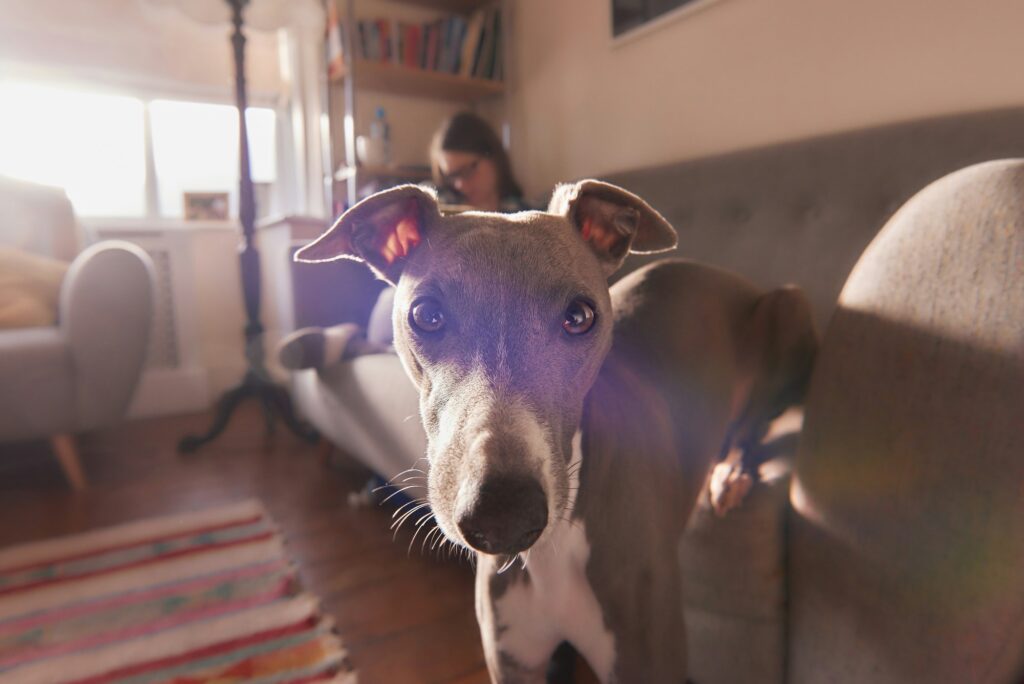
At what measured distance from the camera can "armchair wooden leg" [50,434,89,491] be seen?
2.05 metres

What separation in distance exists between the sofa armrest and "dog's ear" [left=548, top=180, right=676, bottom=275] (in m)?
1.87

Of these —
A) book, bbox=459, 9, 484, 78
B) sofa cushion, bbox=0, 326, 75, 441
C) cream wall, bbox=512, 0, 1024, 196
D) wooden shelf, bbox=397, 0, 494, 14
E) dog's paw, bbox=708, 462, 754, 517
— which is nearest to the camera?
dog's paw, bbox=708, 462, 754, 517

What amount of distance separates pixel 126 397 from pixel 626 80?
90.7 inches

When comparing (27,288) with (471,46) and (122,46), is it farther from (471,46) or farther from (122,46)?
(471,46)

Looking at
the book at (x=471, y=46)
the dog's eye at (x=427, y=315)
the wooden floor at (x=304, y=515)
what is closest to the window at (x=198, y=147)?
the book at (x=471, y=46)

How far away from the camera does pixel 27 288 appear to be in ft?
7.37

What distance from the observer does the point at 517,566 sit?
2.62 feet

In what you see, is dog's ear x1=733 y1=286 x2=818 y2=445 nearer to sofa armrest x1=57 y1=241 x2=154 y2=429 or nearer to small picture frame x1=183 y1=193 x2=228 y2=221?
sofa armrest x1=57 y1=241 x2=154 y2=429

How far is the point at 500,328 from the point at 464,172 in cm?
195

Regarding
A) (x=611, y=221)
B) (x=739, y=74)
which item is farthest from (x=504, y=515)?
(x=739, y=74)

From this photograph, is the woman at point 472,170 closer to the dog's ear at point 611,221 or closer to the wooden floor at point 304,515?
the wooden floor at point 304,515

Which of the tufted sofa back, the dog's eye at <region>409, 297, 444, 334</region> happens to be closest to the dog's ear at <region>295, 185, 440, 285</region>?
the dog's eye at <region>409, 297, 444, 334</region>

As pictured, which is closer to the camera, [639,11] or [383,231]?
[383,231]

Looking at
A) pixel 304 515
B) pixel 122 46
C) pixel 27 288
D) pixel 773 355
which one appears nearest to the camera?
pixel 773 355
